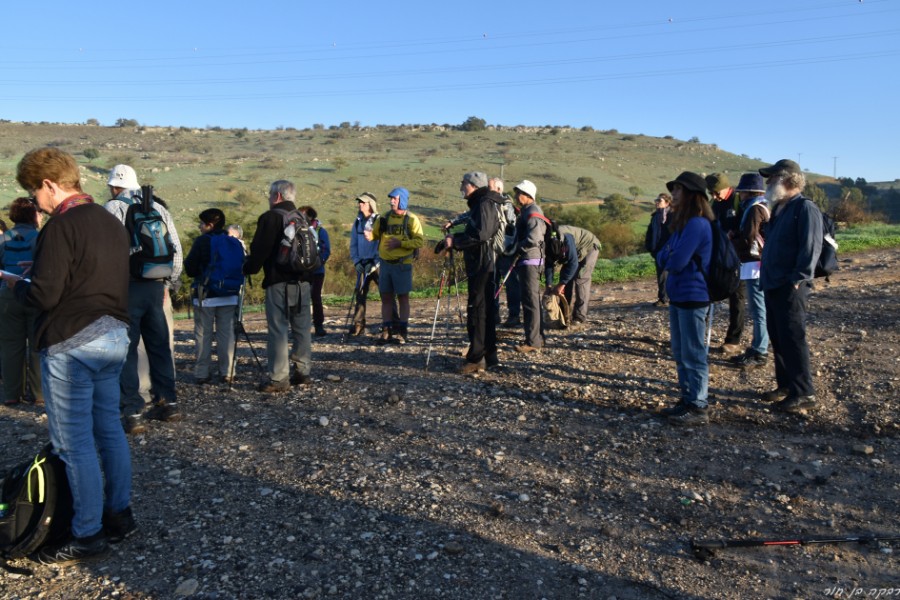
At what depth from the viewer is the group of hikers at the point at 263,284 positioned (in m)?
3.96

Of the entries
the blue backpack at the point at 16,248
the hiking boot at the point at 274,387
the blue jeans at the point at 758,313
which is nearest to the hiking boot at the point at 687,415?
the blue jeans at the point at 758,313

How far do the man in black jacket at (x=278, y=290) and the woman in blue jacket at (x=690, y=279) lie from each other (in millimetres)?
3634

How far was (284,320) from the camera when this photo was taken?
737 cm

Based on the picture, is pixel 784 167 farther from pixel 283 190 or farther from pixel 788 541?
pixel 283 190

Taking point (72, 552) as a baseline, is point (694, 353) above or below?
above

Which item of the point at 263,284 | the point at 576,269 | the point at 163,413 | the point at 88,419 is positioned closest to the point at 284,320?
the point at 263,284

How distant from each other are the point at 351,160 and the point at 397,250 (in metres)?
49.0

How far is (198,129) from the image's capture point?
3081 inches

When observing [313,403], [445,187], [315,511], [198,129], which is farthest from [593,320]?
[198,129]

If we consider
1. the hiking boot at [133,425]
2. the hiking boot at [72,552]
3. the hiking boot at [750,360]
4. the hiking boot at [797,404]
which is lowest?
the hiking boot at [72,552]

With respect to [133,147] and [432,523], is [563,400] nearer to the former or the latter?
[432,523]

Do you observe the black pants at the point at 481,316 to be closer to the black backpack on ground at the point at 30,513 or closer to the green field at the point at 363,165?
the black backpack on ground at the point at 30,513

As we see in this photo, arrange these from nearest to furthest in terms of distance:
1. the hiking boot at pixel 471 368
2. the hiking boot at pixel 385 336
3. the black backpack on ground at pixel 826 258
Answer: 1. the black backpack on ground at pixel 826 258
2. the hiking boot at pixel 471 368
3. the hiking boot at pixel 385 336

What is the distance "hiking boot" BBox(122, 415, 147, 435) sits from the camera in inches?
248
